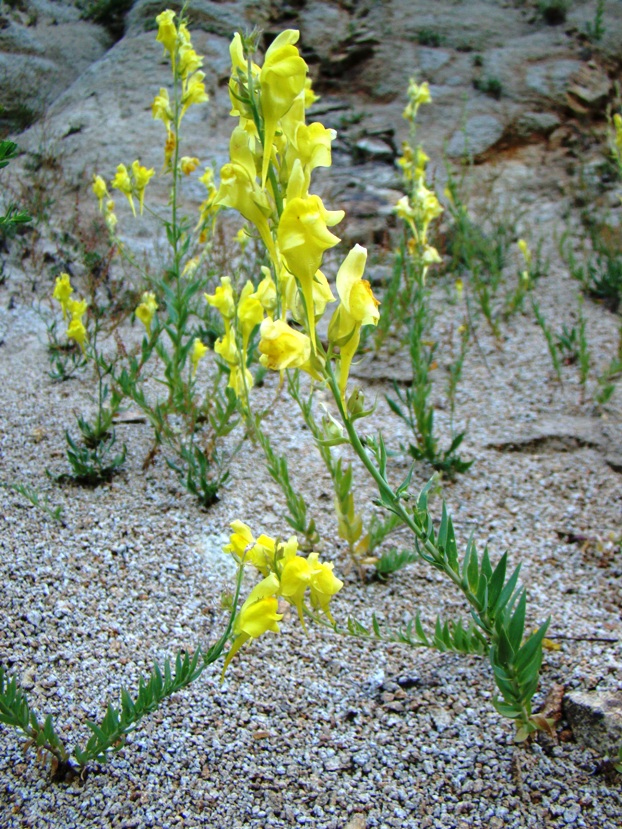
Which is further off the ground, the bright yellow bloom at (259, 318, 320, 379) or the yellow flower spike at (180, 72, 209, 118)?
the yellow flower spike at (180, 72, 209, 118)

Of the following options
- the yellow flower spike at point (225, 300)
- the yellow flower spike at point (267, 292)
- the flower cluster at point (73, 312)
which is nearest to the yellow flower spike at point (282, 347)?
the yellow flower spike at point (267, 292)

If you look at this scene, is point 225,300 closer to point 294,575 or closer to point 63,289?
point 63,289

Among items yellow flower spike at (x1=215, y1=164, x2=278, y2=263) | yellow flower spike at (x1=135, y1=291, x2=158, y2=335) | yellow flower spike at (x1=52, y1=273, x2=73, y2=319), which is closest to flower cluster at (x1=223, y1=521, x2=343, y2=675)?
yellow flower spike at (x1=215, y1=164, x2=278, y2=263)

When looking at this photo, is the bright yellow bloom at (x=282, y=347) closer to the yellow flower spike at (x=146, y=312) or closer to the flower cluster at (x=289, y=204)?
the flower cluster at (x=289, y=204)

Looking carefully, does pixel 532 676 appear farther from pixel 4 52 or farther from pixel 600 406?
pixel 4 52

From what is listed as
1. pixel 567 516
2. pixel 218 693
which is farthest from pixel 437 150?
pixel 218 693

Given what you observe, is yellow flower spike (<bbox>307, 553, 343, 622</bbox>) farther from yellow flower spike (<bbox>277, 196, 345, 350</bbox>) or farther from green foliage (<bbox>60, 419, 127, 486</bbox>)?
green foliage (<bbox>60, 419, 127, 486</bbox>)
